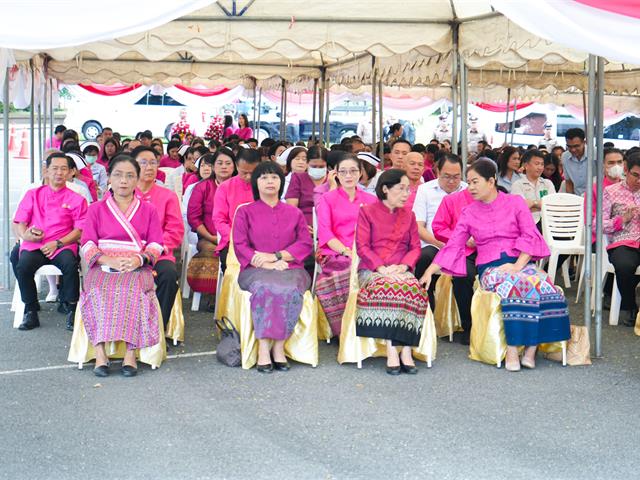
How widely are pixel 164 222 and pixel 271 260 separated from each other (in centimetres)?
117

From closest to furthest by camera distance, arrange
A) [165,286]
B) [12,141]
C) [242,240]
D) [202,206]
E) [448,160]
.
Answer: [242,240] → [165,286] → [448,160] → [202,206] → [12,141]

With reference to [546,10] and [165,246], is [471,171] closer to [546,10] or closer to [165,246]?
[546,10]

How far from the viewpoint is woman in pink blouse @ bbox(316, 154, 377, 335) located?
6.45 metres

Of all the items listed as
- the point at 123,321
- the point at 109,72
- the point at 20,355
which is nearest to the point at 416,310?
the point at 123,321

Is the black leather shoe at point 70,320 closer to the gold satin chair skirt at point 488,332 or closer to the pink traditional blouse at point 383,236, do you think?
the pink traditional blouse at point 383,236

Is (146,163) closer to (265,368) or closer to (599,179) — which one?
(265,368)

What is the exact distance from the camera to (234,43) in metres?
7.72

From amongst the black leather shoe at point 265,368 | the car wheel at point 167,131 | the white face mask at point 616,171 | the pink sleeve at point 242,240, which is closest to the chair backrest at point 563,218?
the white face mask at point 616,171

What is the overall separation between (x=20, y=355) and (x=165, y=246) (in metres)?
1.29

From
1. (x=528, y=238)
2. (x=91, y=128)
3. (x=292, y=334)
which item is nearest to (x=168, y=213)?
(x=292, y=334)

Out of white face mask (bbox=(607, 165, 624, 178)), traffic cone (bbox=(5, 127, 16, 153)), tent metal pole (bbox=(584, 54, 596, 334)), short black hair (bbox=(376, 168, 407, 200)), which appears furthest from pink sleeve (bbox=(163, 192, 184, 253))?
traffic cone (bbox=(5, 127, 16, 153))

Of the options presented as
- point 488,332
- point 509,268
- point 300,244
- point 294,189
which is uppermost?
point 294,189

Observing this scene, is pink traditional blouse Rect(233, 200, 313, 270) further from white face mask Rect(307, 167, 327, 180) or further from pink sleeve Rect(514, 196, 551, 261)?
white face mask Rect(307, 167, 327, 180)

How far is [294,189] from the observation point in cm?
780
